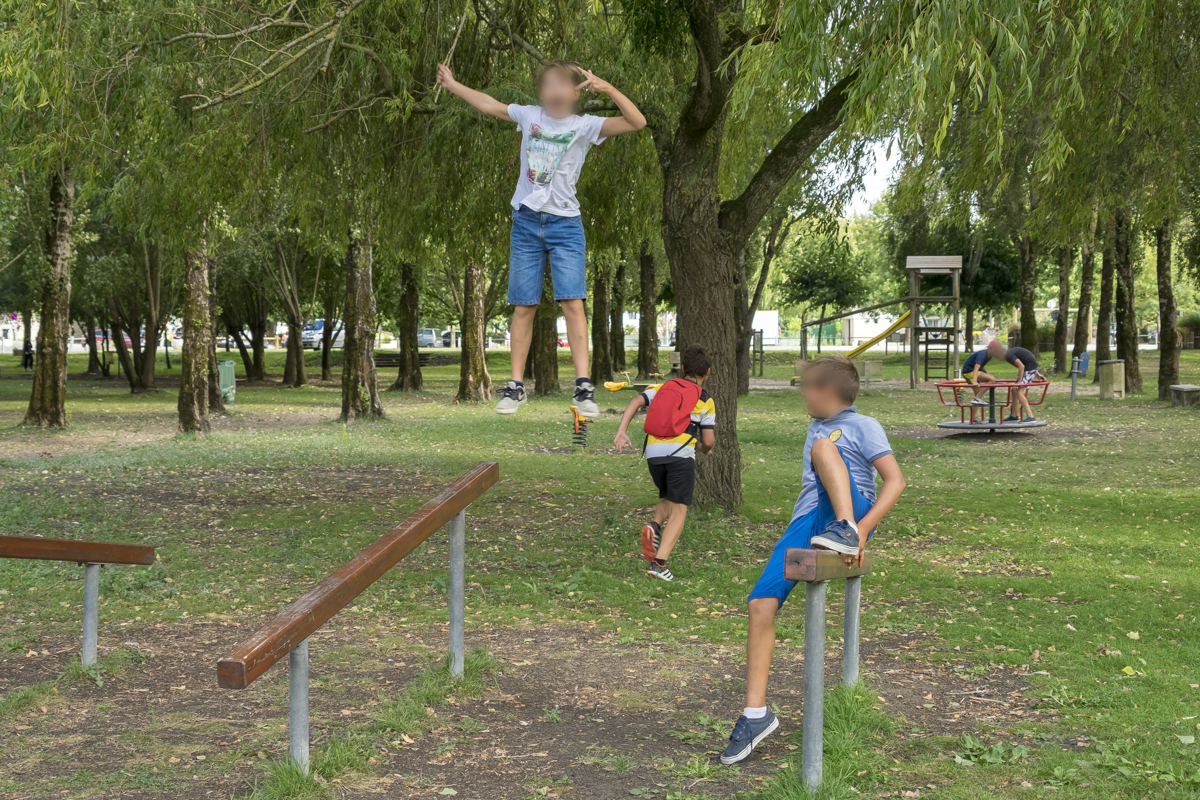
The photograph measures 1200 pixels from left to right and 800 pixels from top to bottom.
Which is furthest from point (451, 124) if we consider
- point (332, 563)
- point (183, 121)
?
point (332, 563)

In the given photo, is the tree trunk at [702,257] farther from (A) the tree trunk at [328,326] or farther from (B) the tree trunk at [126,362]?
(A) the tree trunk at [328,326]

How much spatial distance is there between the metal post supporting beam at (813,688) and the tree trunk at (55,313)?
58.5ft

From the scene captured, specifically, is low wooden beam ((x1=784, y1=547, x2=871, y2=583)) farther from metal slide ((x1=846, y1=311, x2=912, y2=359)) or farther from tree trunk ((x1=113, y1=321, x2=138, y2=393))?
tree trunk ((x1=113, y1=321, x2=138, y2=393))

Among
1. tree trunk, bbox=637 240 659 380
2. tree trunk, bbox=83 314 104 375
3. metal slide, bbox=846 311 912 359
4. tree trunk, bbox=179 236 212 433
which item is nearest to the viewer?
tree trunk, bbox=179 236 212 433

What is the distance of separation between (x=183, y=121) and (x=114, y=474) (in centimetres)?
700

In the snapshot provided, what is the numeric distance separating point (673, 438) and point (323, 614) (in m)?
4.45

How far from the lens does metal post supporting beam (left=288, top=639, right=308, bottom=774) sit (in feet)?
13.8

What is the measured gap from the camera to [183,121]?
27.8 feet

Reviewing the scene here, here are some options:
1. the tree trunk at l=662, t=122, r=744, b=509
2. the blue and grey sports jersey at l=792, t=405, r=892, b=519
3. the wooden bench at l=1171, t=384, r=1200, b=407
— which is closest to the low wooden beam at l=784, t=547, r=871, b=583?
the blue and grey sports jersey at l=792, t=405, r=892, b=519

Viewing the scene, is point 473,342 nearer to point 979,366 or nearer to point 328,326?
point 979,366

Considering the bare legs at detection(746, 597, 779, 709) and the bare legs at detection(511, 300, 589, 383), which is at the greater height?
the bare legs at detection(511, 300, 589, 383)

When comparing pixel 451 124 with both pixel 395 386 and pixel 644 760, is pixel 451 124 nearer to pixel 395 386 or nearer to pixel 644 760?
pixel 644 760

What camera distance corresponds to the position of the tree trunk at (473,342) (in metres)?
25.4

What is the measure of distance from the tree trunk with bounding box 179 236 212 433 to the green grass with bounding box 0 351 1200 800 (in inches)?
44.6
